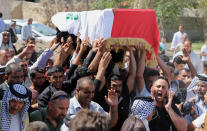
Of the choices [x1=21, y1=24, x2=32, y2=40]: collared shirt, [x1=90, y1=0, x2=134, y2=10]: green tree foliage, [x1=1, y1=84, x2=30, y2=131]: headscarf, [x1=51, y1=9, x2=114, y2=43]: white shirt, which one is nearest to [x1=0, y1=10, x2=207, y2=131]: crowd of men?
[x1=1, y1=84, x2=30, y2=131]: headscarf

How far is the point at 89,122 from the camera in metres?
2.99

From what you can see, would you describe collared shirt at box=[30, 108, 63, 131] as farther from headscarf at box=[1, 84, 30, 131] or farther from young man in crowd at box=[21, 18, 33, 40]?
young man in crowd at box=[21, 18, 33, 40]

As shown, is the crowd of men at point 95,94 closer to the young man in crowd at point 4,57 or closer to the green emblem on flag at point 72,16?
the young man in crowd at point 4,57

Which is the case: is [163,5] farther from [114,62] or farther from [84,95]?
[84,95]

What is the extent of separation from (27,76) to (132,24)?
1.78 m

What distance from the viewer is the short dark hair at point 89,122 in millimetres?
2943

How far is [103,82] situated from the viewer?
211 inches

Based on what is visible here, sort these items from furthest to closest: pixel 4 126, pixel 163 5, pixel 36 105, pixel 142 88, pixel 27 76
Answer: pixel 163 5 → pixel 27 76 → pixel 142 88 → pixel 36 105 → pixel 4 126

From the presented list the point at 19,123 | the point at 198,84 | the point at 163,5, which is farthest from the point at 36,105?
the point at 163,5

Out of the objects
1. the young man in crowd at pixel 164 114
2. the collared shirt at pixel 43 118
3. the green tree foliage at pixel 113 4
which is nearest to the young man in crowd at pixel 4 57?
the collared shirt at pixel 43 118

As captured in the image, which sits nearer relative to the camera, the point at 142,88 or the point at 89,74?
the point at 89,74

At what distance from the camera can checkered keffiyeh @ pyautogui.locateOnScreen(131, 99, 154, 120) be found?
168 inches

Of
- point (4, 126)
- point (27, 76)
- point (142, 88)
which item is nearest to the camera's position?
point (4, 126)

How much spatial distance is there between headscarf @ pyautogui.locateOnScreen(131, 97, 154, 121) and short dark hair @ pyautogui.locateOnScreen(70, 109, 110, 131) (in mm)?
1172
